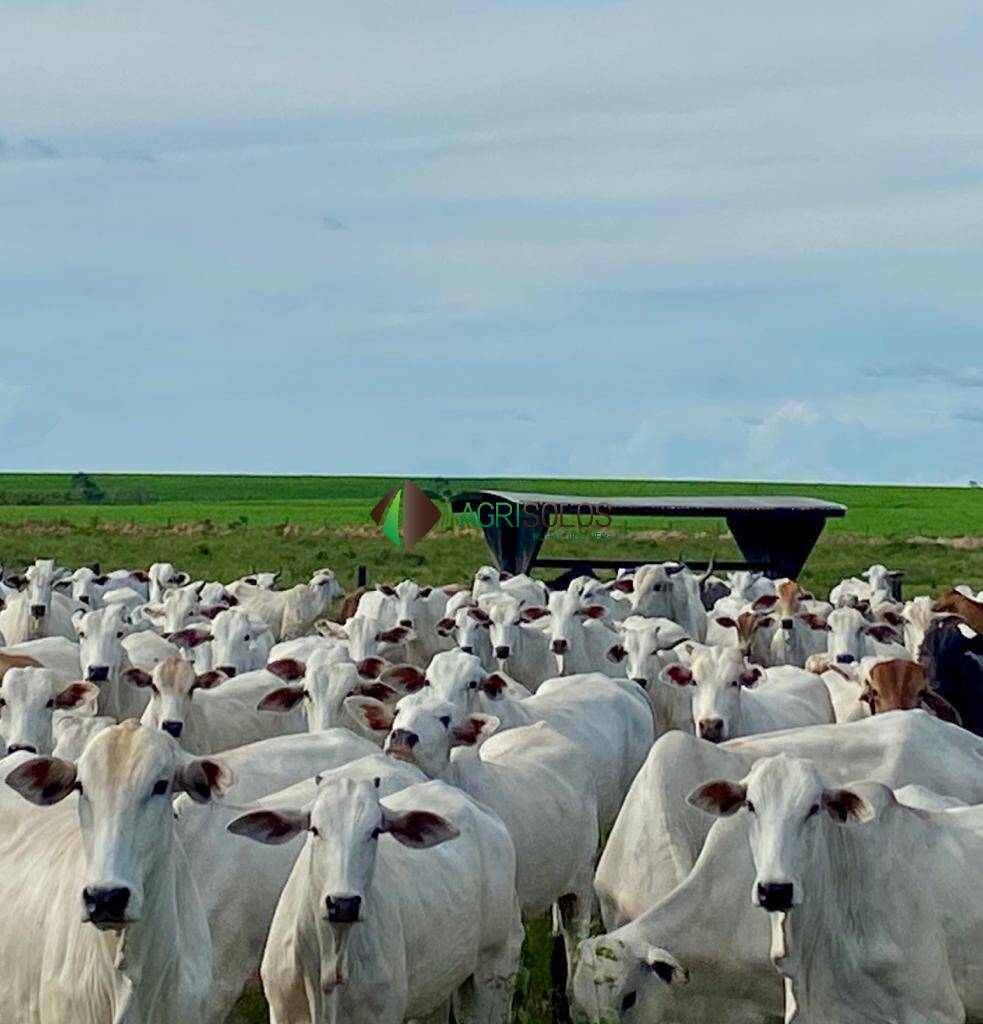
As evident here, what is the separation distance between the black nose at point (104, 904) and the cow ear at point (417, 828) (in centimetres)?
120

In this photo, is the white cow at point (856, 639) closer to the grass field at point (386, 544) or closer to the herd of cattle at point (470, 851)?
the herd of cattle at point (470, 851)

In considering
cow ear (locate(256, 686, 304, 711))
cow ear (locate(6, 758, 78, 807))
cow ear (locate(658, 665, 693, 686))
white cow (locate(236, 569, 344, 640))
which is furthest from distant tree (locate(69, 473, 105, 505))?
cow ear (locate(6, 758, 78, 807))

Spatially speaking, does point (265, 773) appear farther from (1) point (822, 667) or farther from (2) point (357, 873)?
(1) point (822, 667)

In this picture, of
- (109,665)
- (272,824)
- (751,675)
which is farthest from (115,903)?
(751,675)

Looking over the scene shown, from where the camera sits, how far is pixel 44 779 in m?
6.33

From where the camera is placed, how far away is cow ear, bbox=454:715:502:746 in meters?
9.31

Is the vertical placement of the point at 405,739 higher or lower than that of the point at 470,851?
higher

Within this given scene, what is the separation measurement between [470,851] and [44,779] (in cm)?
217

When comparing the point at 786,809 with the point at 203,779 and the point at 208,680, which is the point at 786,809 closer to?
the point at 203,779

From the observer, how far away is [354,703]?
10008mm

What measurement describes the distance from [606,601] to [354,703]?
8877 millimetres

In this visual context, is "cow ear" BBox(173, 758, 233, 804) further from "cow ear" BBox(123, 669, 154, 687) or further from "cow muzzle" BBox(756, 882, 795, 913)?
"cow ear" BBox(123, 669, 154, 687)

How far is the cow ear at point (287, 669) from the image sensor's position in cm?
1225

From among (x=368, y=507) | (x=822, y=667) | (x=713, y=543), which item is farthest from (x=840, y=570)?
(x=368, y=507)
